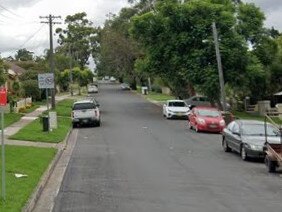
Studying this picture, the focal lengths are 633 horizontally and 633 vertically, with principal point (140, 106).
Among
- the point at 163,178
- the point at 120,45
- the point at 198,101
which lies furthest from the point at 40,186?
the point at 120,45

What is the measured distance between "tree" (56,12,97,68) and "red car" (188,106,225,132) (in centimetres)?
10611

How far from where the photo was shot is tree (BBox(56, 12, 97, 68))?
141 meters

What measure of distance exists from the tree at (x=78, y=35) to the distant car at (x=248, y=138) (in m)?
118

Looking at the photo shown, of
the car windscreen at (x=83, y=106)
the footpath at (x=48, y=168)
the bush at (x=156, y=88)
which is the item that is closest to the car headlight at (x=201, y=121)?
the footpath at (x=48, y=168)

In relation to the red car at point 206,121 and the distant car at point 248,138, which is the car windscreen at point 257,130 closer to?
the distant car at point 248,138

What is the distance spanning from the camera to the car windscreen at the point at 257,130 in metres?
22.7

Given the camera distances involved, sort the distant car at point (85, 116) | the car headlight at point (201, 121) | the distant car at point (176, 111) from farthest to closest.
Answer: the distant car at point (176, 111), the distant car at point (85, 116), the car headlight at point (201, 121)

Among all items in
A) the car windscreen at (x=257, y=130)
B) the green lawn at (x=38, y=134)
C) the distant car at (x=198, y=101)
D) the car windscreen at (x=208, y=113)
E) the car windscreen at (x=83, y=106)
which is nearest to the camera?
the car windscreen at (x=257, y=130)

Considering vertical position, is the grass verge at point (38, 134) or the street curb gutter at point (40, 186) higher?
the street curb gutter at point (40, 186)

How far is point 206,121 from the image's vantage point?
3434cm

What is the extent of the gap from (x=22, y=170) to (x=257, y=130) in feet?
31.2

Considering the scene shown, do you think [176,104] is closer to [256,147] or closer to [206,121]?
[206,121]

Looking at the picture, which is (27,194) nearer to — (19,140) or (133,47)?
(19,140)

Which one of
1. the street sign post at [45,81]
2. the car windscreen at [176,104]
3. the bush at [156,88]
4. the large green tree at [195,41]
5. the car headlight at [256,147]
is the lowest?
the bush at [156,88]
